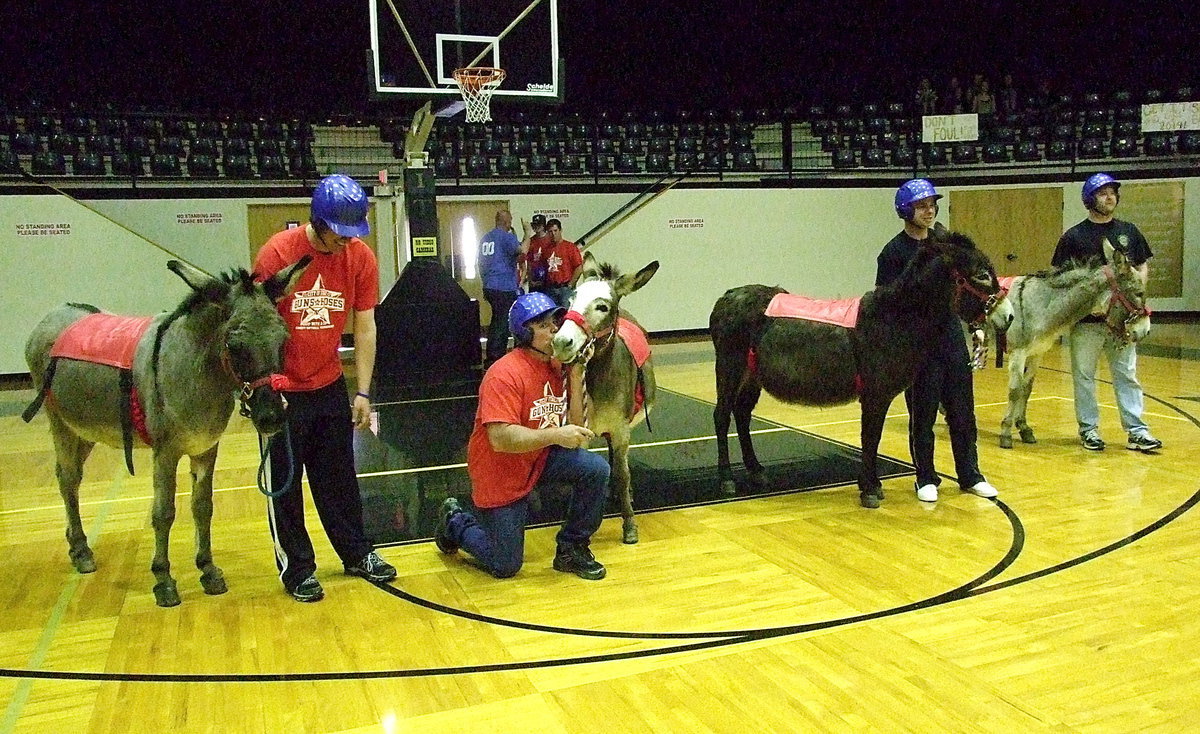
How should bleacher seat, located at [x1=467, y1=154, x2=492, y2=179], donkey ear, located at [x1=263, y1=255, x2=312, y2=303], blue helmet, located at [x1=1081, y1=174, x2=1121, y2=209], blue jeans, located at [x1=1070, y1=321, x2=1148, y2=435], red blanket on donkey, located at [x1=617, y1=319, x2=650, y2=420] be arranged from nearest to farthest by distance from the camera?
donkey ear, located at [x1=263, y1=255, x2=312, y2=303] < red blanket on donkey, located at [x1=617, y1=319, x2=650, y2=420] < blue helmet, located at [x1=1081, y1=174, x2=1121, y2=209] < blue jeans, located at [x1=1070, y1=321, x2=1148, y2=435] < bleacher seat, located at [x1=467, y1=154, x2=492, y2=179]

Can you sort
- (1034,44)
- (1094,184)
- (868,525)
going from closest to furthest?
1. (868,525)
2. (1094,184)
3. (1034,44)

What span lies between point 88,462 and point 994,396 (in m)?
8.20

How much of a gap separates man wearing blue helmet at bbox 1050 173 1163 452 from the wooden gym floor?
824 millimetres

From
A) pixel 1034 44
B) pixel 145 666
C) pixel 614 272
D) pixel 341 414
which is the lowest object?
pixel 145 666

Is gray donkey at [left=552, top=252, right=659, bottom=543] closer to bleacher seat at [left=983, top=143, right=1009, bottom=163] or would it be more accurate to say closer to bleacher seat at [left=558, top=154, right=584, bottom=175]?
bleacher seat at [left=558, top=154, right=584, bottom=175]

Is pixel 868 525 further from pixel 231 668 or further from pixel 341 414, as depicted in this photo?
pixel 231 668

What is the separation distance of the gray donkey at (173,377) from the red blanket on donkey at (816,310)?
3.11m

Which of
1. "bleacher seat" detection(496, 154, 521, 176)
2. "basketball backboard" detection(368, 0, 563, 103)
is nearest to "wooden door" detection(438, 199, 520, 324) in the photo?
"bleacher seat" detection(496, 154, 521, 176)

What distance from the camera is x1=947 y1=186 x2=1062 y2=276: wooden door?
1591cm

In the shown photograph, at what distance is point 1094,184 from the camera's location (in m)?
6.60

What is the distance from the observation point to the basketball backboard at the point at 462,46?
10.6m

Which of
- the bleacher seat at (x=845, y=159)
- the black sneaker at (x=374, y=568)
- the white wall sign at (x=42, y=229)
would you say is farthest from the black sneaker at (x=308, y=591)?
the bleacher seat at (x=845, y=159)

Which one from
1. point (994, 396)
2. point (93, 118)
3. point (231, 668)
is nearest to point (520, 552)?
point (231, 668)

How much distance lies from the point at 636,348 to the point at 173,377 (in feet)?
8.13
